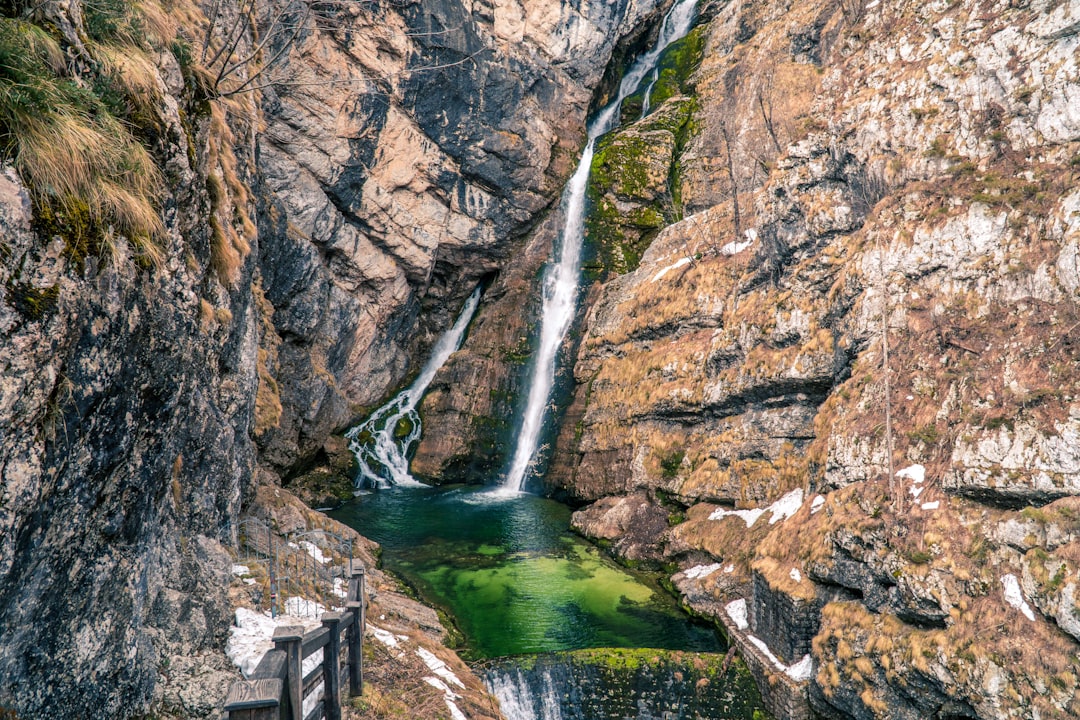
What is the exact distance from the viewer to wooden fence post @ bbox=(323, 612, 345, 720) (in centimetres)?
725

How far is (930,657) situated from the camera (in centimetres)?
1385

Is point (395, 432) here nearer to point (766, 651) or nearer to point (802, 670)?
point (766, 651)

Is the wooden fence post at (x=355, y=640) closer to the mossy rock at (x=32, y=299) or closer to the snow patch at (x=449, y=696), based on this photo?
the snow patch at (x=449, y=696)

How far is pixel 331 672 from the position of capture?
735 cm

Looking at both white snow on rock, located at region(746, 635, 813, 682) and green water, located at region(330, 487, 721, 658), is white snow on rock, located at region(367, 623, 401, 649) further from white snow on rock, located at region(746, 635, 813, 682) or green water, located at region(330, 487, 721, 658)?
white snow on rock, located at region(746, 635, 813, 682)

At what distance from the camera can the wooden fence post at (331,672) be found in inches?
286

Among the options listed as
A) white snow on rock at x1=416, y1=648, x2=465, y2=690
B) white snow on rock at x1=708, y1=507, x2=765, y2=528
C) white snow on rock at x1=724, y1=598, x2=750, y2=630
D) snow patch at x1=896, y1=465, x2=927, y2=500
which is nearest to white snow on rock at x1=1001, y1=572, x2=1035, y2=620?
snow patch at x1=896, y1=465, x2=927, y2=500

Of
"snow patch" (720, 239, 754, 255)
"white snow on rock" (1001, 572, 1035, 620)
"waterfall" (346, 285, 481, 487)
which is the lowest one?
"white snow on rock" (1001, 572, 1035, 620)

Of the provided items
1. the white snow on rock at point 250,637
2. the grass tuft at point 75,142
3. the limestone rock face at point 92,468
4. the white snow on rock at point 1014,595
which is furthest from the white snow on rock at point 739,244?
the grass tuft at point 75,142

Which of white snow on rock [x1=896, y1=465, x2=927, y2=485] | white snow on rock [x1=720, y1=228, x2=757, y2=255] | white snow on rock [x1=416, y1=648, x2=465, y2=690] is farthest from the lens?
white snow on rock [x1=720, y1=228, x2=757, y2=255]

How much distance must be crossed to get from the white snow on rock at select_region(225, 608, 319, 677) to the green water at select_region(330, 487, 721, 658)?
915cm

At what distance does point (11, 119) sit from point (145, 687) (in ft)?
19.7

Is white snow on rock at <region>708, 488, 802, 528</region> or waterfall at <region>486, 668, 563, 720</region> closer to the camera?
waterfall at <region>486, 668, 563, 720</region>

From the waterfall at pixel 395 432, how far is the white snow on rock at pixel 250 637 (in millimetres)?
29388
